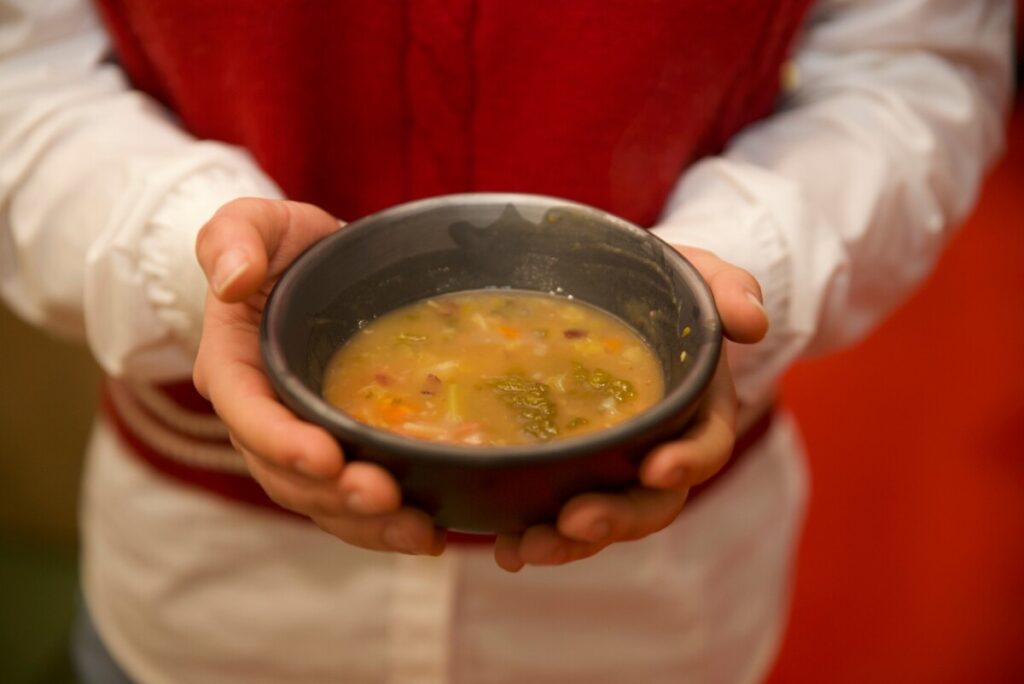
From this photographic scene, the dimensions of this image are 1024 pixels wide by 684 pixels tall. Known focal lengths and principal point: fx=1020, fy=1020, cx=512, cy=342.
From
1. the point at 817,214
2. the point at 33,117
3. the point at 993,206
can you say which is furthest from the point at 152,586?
the point at 993,206

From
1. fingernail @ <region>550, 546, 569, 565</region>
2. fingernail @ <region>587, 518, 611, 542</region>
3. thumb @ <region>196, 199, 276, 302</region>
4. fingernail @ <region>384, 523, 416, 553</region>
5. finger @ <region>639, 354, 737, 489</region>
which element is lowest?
fingernail @ <region>550, 546, 569, 565</region>

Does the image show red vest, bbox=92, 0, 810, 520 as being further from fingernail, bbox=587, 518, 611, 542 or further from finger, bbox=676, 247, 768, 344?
fingernail, bbox=587, 518, 611, 542

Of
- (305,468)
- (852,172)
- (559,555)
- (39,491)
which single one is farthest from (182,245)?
(39,491)

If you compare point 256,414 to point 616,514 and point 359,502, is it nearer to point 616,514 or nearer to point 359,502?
point 359,502

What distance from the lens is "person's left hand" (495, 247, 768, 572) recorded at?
67 cm

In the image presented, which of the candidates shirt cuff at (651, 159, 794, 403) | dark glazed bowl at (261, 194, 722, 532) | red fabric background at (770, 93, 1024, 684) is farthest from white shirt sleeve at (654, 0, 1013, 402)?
red fabric background at (770, 93, 1024, 684)

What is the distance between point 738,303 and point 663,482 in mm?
161

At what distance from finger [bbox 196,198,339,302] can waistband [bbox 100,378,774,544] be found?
283 mm

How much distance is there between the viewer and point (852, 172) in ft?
3.42

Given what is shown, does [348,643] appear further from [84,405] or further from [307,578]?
[84,405]

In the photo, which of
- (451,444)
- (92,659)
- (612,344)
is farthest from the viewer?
(92,659)

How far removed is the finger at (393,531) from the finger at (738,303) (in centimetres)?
26

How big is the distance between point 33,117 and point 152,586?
510mm

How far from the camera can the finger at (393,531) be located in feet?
2.22
